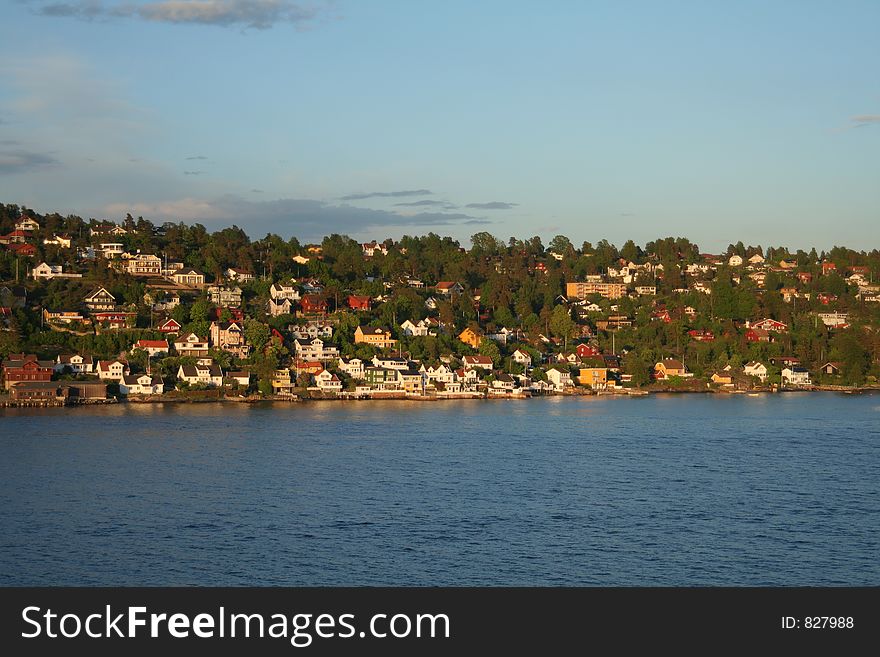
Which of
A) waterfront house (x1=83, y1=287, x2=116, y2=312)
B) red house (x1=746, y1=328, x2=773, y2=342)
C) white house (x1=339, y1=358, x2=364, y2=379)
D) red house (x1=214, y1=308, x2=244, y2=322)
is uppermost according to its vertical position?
waterfront house (x1=83, y1=287, x2=116, y2=312)

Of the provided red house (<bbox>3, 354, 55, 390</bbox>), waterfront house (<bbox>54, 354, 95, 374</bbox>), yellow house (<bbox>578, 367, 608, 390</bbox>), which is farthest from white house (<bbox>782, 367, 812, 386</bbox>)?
red house (<bbox>3, 354, 55, 390</bbox>)

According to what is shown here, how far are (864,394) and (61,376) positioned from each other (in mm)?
21631

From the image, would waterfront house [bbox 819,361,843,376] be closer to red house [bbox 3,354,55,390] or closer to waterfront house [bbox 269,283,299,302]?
waterfront house [bbox 269,283,299,302]

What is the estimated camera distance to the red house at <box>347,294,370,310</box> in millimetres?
35219

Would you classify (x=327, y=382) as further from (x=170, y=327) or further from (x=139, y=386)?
(x=170, y=327)

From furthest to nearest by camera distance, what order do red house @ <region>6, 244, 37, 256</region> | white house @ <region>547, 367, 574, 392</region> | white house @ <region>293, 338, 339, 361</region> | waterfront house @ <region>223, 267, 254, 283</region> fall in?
waterfront house @ <region>223, 267, 254, 283</region>
red house @ <region>6, 244, 37, 256</region>
white house @ <region>547, 367, 574, 392</region>
white house @ <region>293, 338, 339, 361</region>

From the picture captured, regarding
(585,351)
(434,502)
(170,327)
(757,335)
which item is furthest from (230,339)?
(757,335)

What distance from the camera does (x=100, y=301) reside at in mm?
30859

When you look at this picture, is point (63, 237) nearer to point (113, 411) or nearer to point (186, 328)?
point (186, 328)

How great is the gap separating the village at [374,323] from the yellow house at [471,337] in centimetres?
4

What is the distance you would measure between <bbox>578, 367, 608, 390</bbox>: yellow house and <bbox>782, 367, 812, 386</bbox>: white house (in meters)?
6.29

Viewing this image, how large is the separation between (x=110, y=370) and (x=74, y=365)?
3.08 ft
